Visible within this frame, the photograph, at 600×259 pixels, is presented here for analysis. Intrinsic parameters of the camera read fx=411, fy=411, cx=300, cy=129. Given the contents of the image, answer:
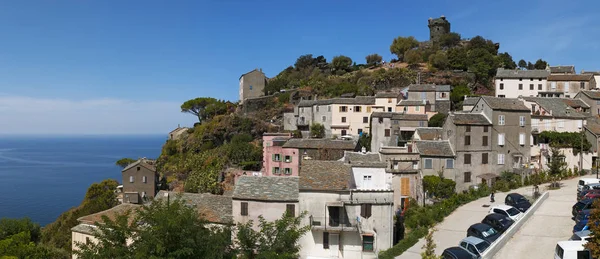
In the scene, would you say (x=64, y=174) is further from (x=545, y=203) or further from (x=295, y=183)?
(x=545, y=203)

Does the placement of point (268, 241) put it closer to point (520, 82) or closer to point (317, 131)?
point (317, 131)

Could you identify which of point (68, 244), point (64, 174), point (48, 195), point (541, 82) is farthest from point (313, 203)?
point (64, 174)

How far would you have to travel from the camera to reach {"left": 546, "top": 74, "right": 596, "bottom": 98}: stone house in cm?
6009

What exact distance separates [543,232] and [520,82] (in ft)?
156

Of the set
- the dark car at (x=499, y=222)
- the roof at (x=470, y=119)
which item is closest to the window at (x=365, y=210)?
the dark car at (x=499, y=222)

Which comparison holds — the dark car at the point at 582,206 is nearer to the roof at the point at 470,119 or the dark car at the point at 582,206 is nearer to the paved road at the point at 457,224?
the paved road at the point at 457,224

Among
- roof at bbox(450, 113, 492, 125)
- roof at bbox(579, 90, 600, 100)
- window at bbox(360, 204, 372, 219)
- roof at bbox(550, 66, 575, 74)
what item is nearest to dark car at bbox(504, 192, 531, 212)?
window at bbox(360, 204, 372, 219)

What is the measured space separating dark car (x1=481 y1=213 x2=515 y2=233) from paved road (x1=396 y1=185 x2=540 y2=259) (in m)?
2.24

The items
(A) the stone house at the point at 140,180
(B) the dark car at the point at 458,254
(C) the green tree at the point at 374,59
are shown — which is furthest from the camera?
(C) the green tree at the point at 374,59

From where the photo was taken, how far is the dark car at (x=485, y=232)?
22.2 meters

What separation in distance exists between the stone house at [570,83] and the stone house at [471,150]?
98.3ft

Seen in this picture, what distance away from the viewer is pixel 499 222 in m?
23.8

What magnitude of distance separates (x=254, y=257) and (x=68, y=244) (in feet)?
83.3

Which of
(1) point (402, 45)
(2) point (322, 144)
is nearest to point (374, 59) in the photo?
(1) point (402, 45)
